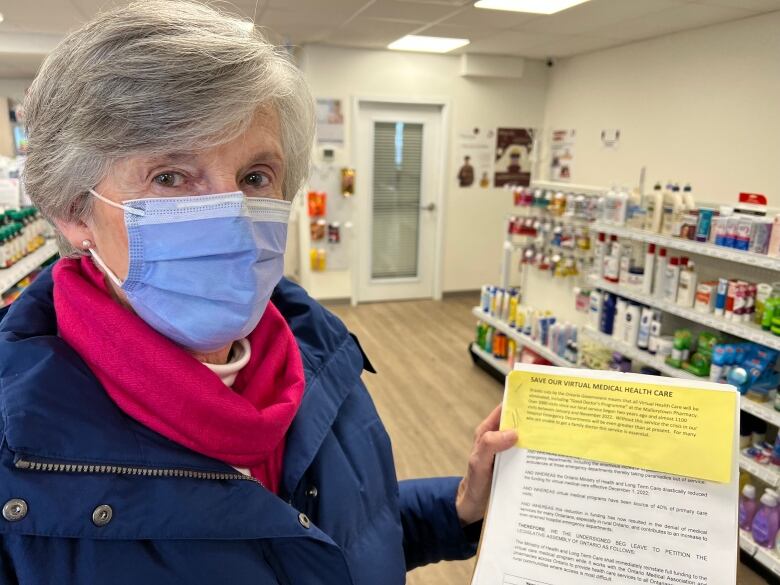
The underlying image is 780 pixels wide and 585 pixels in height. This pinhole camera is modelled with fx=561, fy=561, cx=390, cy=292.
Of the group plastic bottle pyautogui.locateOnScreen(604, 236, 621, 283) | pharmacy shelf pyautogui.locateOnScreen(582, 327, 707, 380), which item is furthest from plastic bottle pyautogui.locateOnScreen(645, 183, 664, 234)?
pharmacy shelf pyautogui.locateOnScreen(582, 327, 707, 380)

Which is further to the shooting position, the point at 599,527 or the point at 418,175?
the point at 418,175

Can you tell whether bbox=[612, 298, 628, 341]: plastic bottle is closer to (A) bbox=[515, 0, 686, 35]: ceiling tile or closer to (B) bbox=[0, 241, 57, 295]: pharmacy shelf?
(A) bbox=[515, 0, 686, 35]: ceiling tile

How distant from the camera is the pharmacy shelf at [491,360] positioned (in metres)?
4.30

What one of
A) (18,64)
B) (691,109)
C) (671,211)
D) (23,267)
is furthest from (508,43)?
(18,64)

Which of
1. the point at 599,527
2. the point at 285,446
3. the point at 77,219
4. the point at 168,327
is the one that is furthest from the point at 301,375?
the point at 599,527

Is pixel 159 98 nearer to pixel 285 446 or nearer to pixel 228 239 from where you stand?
pixel 228 239

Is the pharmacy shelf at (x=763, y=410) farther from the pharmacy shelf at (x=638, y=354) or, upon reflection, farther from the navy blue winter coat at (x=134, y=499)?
the navy blue winter coat at (x=134, y=499)

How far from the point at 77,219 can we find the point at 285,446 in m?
0.46

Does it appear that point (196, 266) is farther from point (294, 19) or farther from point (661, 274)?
point (294, 19)

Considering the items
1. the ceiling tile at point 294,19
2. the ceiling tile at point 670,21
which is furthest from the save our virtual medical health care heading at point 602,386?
the ceiling tile at point 294,19

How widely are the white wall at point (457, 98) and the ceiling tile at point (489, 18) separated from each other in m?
1.54

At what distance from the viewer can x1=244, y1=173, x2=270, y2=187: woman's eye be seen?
84cm

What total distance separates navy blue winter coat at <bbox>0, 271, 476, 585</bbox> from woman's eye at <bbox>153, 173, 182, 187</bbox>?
236mm

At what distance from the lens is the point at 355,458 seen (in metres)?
0.95
